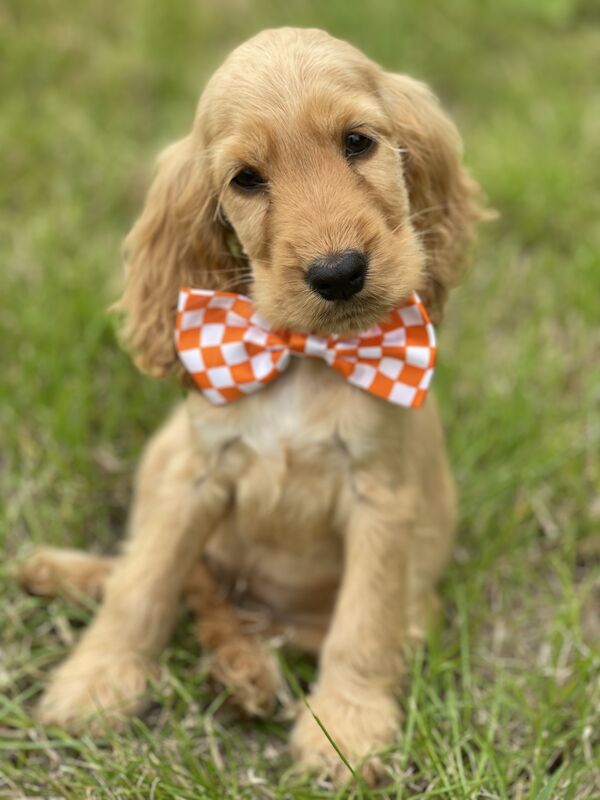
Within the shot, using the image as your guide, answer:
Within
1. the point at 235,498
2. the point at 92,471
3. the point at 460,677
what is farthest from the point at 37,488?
the point at 460,677

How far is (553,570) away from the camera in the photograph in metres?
3.73

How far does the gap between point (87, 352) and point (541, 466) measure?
182cm

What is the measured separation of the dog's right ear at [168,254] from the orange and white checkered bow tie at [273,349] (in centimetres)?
11

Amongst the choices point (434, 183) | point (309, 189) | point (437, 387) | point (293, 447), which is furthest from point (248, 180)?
point (437, 387)

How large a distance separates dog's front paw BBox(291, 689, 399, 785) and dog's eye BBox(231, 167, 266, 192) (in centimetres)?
143

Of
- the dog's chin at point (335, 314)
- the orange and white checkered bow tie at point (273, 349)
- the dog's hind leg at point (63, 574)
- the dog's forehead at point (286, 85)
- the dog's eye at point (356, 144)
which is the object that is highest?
the dog's forehead at point (286, 85)

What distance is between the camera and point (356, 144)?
8.59ft

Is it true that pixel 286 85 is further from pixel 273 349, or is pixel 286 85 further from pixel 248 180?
pixel 273 349

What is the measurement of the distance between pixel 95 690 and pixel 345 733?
30.0 inches

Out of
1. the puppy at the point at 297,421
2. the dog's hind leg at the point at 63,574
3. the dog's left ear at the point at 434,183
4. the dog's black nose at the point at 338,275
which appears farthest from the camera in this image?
the dog's hind leg at the point at 63,574

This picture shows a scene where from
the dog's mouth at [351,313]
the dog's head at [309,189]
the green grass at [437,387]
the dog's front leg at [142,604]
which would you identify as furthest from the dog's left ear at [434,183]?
the green grass at [437,387]

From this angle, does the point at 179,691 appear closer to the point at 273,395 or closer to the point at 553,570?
the point at 273,395

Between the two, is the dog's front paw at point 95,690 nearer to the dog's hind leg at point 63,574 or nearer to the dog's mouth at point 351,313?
the dog's hind leg at point 63,574

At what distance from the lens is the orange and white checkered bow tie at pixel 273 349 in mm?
2877
